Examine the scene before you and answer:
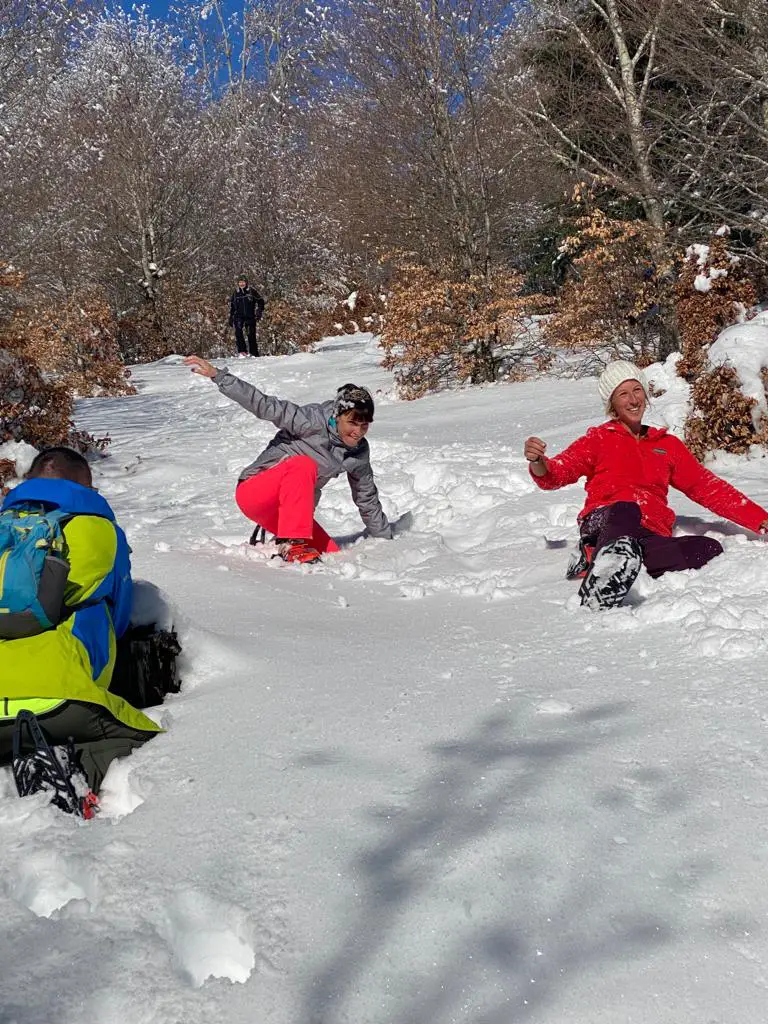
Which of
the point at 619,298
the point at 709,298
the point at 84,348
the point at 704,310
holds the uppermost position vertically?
the point at 84,348

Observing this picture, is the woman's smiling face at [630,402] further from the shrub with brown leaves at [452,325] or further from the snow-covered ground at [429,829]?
the shrub with brown leaves at [452,325]

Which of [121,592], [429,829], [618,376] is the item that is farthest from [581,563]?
[429,829]

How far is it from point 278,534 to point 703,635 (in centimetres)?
268

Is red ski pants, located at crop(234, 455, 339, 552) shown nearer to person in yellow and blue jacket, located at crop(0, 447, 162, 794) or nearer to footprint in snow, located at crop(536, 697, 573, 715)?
person in yellow and blue jacket, located at crop(0, 447, 162, 794)

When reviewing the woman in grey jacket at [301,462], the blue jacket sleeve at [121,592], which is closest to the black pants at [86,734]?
the blue jacket sleeve at [121,592]

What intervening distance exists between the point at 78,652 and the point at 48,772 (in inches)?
14.1

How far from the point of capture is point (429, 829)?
1.79 metres

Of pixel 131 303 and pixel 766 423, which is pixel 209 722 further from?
pixel 131 303

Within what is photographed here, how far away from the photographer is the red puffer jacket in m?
4.03

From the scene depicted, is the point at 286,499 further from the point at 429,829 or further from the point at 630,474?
the point at 429,829

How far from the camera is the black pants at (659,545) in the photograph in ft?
11.7

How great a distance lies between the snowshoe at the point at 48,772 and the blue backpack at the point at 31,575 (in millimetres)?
247

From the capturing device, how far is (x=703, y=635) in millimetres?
2830

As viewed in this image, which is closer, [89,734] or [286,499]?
[89,734]
